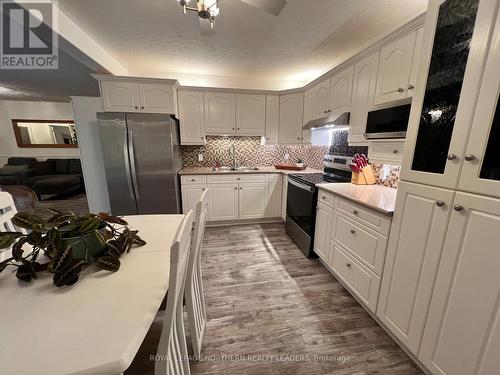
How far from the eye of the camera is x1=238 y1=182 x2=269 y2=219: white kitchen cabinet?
326 centimetres

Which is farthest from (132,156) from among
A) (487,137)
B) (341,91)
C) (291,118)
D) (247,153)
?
(487,137)

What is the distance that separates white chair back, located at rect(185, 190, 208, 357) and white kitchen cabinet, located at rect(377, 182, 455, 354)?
1.25 m

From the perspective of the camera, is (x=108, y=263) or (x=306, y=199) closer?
(x=108, y=263)

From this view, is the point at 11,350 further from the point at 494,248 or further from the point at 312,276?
the point at 312,276

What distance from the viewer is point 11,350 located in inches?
20.6

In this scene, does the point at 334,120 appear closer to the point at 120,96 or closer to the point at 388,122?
the point at 388,122

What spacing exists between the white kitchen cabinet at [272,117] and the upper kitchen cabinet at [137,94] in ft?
4.86

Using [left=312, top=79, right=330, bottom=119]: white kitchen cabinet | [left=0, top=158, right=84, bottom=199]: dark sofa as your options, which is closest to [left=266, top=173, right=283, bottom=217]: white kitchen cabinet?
[left=312, top=79, right=330, bottom=119]: white kitchen cabinet

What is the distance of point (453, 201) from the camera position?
1.00m

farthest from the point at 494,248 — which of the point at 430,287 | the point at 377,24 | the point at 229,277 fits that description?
the point at 377,24

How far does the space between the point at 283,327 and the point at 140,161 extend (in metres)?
2.53

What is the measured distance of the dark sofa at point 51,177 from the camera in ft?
15.1

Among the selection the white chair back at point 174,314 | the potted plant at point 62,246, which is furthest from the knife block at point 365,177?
the potted plant at point 62,246

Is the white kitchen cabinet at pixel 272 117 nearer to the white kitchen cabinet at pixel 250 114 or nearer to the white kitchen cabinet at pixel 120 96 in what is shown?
the white kitchen cabinet at pixel 250 114
